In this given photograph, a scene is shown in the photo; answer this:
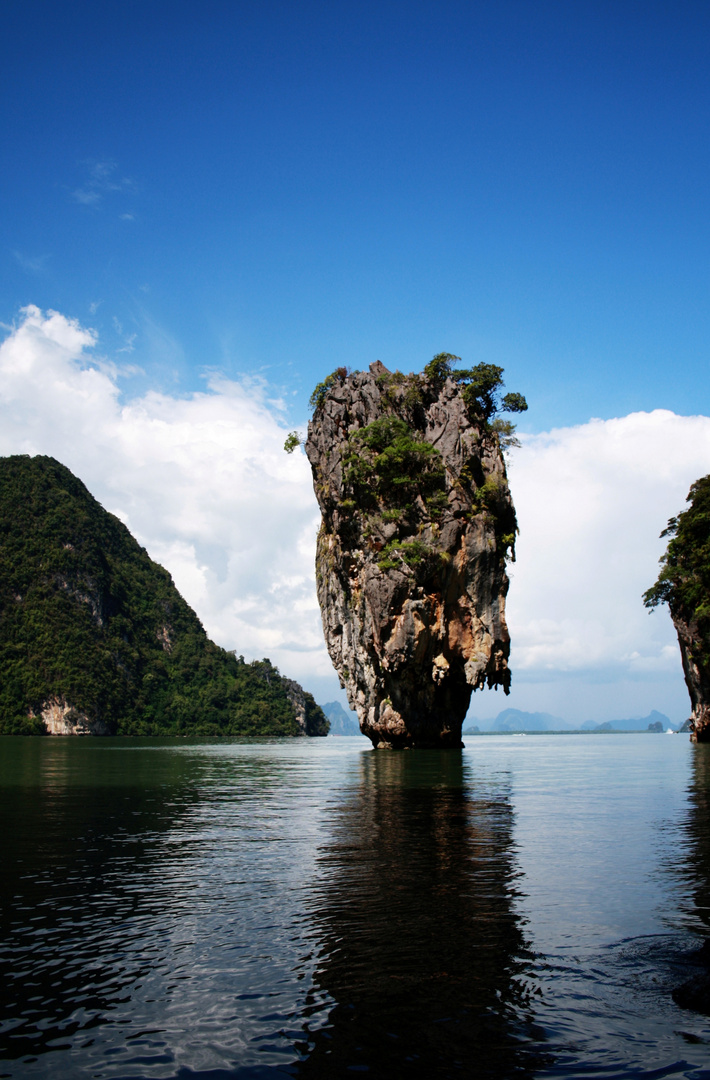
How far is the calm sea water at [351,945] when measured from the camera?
5031 millimetres

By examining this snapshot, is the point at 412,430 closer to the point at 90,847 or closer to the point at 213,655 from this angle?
the point at 90,847

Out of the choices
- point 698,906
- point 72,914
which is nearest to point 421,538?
point 698,906

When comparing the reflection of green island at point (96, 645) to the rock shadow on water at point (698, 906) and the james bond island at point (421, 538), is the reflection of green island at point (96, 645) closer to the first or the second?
the james bond island at point (421, 538)

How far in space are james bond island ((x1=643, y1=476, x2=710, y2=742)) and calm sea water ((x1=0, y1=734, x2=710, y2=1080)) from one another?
34.8 m

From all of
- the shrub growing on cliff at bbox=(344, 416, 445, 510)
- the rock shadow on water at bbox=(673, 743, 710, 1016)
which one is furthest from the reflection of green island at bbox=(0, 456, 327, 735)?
the rock shadow on water at bbox=(673, 743, 710, 1016)

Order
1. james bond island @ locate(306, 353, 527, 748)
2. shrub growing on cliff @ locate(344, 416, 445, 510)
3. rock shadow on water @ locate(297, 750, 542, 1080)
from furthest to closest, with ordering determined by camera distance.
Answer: shrub growing on cliff @ locate(344, 416, 445, 510), james bond island @ locate(306, 353, 527, 748), rock shadow on water @ locate(297, 750, 542, 1080)

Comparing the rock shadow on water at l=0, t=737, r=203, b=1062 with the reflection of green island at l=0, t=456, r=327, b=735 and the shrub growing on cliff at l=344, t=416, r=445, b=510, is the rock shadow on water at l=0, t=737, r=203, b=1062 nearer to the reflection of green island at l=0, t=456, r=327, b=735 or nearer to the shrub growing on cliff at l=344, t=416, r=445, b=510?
the shrub growing on cliff at l=344, t=416, r=445, b=510

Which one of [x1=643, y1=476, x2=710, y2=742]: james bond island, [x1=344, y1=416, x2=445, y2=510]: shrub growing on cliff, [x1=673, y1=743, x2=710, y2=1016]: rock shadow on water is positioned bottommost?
[x1=673, y1=743, x2=710, y2=1016]: rock shadow on water

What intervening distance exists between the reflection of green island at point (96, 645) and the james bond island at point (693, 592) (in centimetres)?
8761

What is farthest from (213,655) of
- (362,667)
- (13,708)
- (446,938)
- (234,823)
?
(446,938)

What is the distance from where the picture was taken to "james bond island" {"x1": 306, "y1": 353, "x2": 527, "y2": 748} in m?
42.5

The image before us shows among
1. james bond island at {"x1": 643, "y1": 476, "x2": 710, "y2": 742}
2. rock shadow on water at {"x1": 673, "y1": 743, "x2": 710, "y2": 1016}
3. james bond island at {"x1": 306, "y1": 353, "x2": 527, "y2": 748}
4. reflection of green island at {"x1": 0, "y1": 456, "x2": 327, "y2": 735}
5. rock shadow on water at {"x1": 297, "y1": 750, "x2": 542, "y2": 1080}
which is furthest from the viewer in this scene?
reflection of green island at {"x1": 0, "y1": 456, "x2": 327, "y2": 735}

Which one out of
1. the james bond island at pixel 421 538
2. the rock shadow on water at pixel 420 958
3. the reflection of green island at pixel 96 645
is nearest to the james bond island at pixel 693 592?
the james bond island at pixel 421 538

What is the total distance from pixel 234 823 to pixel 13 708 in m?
105
